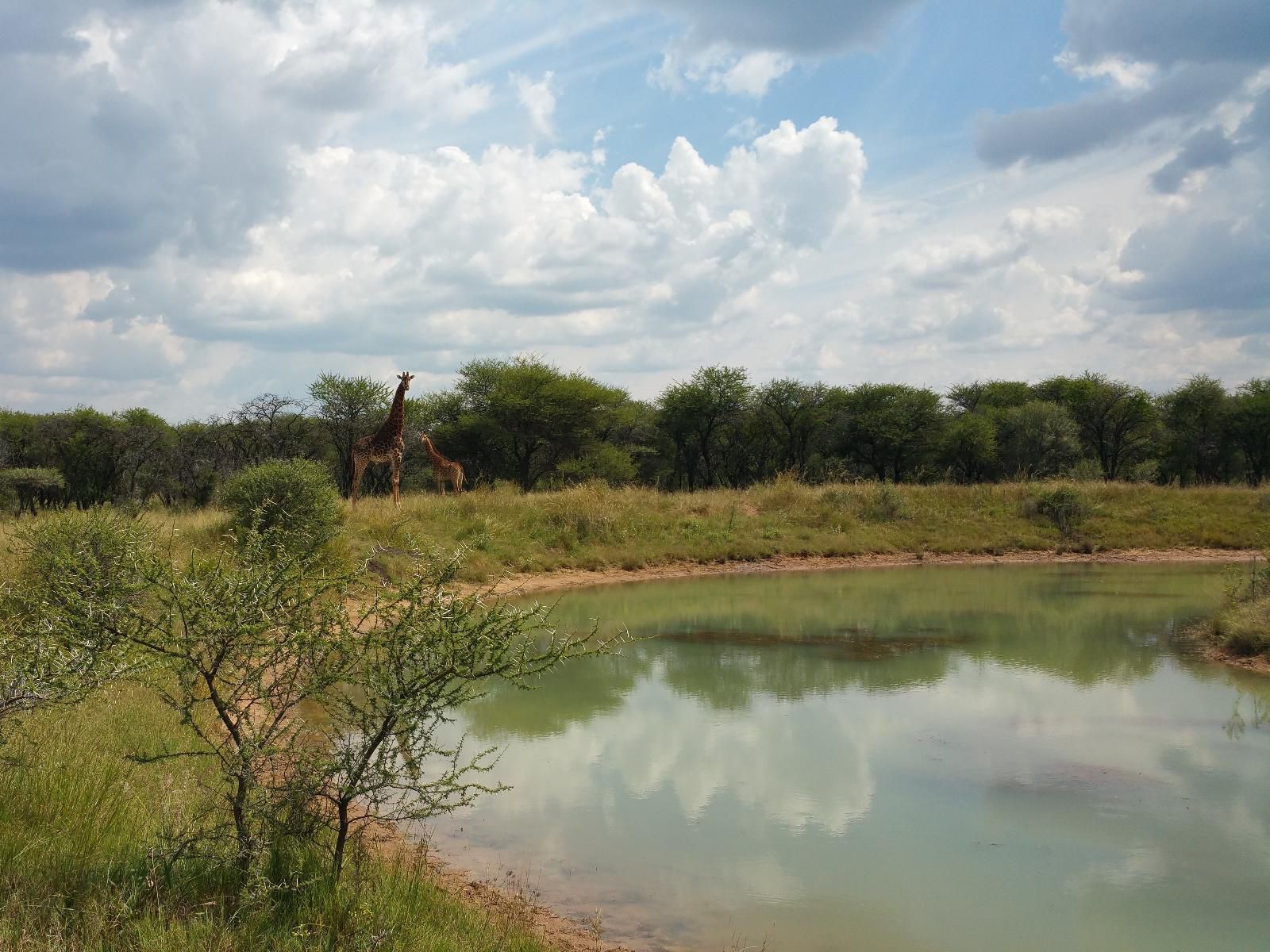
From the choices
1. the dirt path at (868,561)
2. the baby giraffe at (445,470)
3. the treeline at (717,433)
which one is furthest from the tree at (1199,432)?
the baby giraffe at (445,470)

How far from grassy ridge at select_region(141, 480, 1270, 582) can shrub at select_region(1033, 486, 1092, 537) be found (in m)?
0.24

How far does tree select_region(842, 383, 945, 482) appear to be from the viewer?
44.2 meters

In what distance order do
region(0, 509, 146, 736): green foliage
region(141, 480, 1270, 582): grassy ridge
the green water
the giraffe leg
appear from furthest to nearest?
region(141, 480, 1270, 582): grassy ridge → the giraffe leg → the green water → region(0, 509, 146, 736): green foliage

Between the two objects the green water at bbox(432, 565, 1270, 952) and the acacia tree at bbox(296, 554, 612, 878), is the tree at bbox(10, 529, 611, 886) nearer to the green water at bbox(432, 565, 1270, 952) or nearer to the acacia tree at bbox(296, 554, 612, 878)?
the acacia tree at bbox(296, 554, 612, 878)

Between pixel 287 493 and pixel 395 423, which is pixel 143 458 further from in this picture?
pixel 287 493

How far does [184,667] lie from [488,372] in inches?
1520

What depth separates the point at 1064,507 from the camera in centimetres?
2770

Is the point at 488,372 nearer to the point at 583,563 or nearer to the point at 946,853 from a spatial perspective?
the point at 583,563

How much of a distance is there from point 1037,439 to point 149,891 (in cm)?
4391

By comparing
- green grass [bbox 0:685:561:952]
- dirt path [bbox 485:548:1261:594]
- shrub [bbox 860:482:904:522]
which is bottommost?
dirt path [bbox 485:548:1261:594]

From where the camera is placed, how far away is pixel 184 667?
4.59 meters

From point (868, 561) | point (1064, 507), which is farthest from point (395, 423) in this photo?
point (1064, 507)

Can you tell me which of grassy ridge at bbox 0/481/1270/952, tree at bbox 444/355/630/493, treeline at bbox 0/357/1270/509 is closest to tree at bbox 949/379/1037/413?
treeline at bbox 0/357/1270/509

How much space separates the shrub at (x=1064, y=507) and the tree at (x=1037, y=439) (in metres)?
13.8
